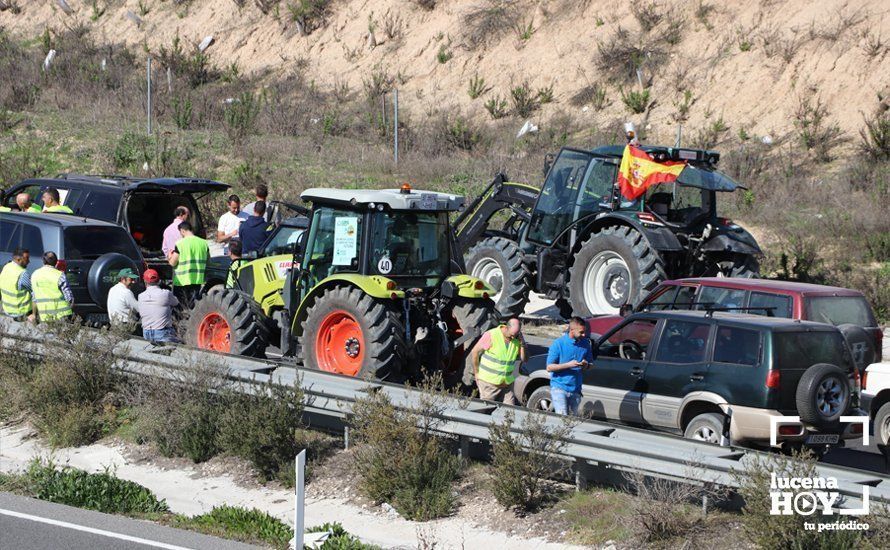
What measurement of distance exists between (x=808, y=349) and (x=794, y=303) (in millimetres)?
2239

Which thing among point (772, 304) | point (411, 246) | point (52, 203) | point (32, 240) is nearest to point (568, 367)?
point (411, 246)

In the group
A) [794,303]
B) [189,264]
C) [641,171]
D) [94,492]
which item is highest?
[641,171]

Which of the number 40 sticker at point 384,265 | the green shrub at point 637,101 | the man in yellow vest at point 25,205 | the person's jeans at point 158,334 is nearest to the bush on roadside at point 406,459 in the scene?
the number 40 sticker at point 384,265

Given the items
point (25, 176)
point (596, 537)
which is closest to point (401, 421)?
point (596, 537)

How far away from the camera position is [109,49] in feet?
141

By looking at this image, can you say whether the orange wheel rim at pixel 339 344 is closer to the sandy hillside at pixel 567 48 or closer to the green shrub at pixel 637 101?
the sandy hillside at pixel 567 48

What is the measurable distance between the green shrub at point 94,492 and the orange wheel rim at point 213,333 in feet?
10.1

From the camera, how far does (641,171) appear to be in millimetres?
17672

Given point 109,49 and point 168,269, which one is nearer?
point 168,269

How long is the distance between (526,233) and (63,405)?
28.6ft

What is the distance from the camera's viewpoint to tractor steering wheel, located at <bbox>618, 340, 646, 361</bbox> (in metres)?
12.8

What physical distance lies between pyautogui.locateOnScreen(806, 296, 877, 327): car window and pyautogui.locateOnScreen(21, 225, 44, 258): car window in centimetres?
989

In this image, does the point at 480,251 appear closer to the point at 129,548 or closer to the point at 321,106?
the point at 129,548

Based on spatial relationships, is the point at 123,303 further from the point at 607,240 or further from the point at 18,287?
the point at 607,240
